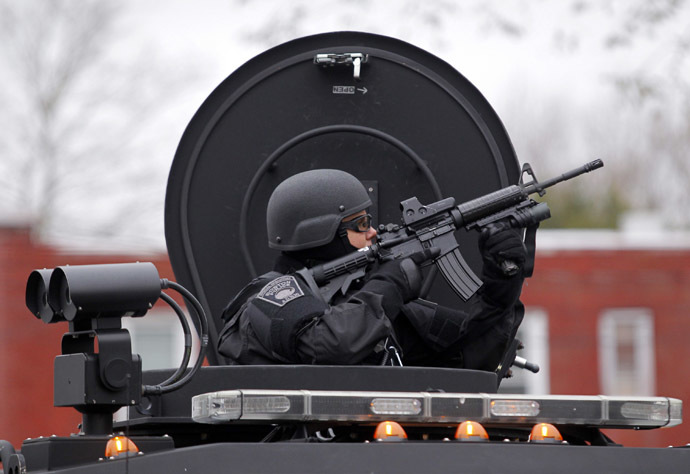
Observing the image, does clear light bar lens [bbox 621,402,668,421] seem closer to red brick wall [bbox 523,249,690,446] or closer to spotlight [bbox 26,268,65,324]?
spotlight [bbox 26,268,65,324]

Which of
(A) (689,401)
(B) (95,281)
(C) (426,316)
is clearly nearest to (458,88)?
(C) (426,316)

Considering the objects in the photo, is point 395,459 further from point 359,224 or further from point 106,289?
point 359,224

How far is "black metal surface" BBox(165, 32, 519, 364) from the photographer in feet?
16.4

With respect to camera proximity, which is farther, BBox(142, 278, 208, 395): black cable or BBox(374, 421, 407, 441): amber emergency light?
BBox(142, 278, 208, 395): black cable

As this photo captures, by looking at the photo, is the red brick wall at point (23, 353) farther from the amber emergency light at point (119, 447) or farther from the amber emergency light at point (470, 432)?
the amber emergency light at point (470, 432)

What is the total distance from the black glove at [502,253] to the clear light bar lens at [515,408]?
4.56 feet

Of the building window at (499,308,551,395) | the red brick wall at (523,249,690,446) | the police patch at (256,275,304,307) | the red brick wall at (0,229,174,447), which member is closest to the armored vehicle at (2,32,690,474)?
the police patch at (256,275,304,307)

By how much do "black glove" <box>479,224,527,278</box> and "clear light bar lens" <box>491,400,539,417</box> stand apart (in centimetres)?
139

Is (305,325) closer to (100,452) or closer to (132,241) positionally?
(100,452)

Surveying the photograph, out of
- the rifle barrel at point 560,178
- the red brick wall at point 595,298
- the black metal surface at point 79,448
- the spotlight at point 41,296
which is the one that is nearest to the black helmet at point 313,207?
the rifle barrel at point 560,178

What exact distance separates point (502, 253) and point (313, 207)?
27.7 inches

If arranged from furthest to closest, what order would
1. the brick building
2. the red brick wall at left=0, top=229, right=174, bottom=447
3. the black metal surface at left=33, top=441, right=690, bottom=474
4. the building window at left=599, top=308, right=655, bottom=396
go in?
the building window at left=599, top=308, right=655, bottom=396, the brick building, the red brick wall at left=0, top=229, right=174, bottom=447, the black metal surface at left=33, top=441, right=690, bottom=474

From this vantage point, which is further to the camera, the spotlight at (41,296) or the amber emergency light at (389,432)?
the spotlight at (41,296)

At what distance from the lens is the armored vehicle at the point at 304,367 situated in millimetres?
2920
